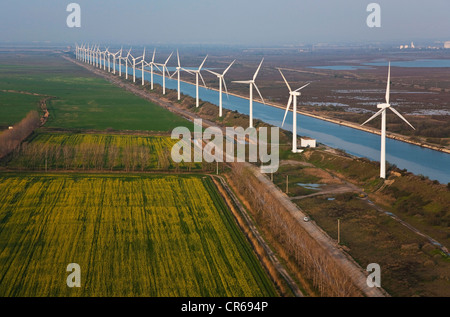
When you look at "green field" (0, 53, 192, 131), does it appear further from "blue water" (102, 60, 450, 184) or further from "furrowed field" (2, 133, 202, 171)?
"blue water" (102, 60, 450, 184)

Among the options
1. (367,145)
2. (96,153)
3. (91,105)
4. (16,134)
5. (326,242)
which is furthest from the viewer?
(91,105)

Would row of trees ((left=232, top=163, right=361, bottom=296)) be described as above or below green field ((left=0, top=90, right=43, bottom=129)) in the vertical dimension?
below

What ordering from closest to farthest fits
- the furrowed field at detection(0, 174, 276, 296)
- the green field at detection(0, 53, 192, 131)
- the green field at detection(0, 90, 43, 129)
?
the furrowed field at detection(0, 174, 276, 296) → the green field at detection(0, 90, 43, 129) → the green field at detection(0, 53, 192, 131)

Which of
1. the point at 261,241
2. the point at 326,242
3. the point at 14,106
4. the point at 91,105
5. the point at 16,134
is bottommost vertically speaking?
the point at 261,241

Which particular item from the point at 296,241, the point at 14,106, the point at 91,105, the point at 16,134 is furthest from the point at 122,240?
the point at 91,105

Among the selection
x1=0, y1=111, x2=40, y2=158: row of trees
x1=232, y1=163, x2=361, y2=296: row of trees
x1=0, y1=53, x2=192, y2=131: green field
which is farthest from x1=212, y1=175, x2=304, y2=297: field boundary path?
x1=0, y1=53, x2=192, y2=131: green field

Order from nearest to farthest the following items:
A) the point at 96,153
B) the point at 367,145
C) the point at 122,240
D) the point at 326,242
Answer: the point at 326,242, the point at 122,240, the point at 96,153, the point at 367,145

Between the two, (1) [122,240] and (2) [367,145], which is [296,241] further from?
(2) [367,145]

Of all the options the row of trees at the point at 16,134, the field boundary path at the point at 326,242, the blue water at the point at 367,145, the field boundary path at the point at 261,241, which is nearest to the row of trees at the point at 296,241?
the field boundary path at the point at 326,242
